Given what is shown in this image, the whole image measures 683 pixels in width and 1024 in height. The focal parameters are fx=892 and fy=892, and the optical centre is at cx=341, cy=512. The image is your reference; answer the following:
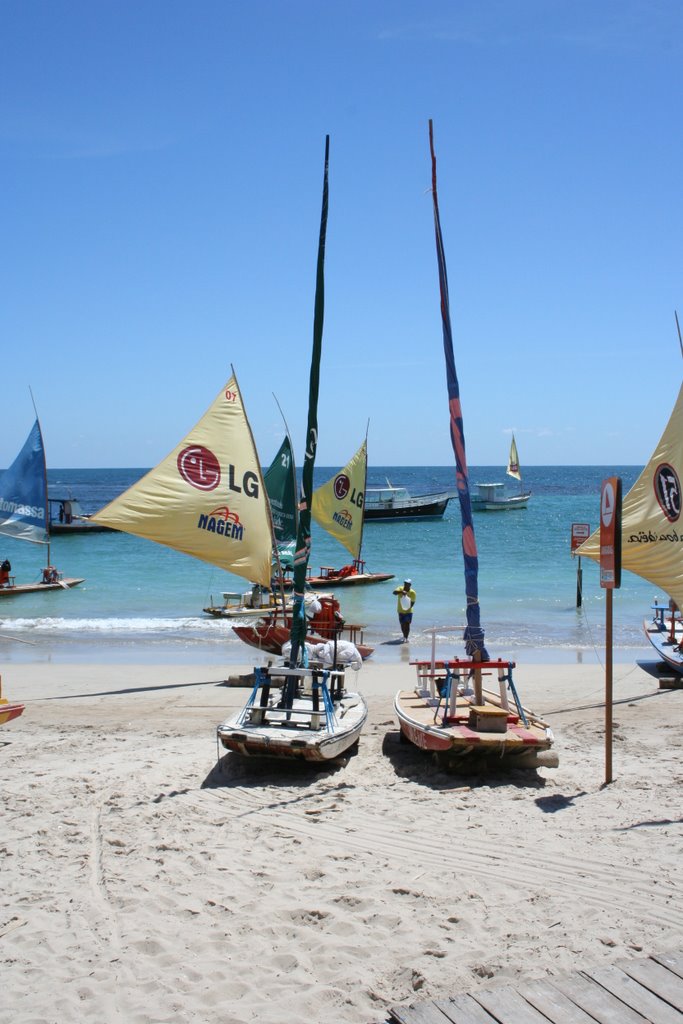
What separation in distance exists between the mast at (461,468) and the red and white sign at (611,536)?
1.71 m

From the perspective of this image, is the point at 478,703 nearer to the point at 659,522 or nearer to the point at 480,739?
the point at 480,739

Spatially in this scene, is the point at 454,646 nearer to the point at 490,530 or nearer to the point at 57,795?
the point at 57,795

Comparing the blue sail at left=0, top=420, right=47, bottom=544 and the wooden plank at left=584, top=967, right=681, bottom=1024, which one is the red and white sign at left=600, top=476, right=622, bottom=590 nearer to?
the wooden plank at left=584, top=967, right=681, bottom=1024

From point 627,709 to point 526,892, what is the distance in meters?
7.84

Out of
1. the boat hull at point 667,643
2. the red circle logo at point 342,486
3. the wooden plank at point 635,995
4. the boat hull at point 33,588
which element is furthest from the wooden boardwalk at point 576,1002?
the boat hull at point 33,588

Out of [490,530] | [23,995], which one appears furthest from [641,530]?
[490,530]

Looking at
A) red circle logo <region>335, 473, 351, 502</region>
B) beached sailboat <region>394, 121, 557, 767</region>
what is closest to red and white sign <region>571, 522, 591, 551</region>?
red circle logo <region>335, 473, 351, 502</region>

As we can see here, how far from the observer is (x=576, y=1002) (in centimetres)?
459

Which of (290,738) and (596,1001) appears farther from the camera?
(290,738)

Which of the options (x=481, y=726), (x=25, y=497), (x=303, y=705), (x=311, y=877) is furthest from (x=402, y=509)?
(x=311, y=877)

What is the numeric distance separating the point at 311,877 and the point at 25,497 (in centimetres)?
2911

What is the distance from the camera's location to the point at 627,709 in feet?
44.9

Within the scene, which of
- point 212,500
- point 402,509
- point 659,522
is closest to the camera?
point 659,522

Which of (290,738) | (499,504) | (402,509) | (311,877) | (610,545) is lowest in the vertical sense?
(311,877)
